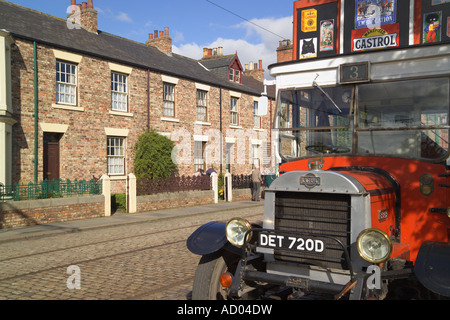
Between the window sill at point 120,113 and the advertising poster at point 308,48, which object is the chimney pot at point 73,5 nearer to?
the window sill at point 120,113

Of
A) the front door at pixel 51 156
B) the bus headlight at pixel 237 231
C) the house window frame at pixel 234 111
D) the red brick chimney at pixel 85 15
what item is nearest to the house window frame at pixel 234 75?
the house window frame at pixel 234 111

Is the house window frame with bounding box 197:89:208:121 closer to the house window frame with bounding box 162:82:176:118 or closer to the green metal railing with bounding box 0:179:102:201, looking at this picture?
the house window frame with bounding box 162:82:176:118

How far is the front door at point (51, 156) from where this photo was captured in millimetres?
16344

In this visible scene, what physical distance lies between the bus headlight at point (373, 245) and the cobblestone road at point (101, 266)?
2883mm

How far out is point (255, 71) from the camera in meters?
34.5

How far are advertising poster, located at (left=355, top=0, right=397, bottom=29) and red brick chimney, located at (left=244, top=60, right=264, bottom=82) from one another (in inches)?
1147

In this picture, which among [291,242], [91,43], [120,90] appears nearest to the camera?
[291,242]

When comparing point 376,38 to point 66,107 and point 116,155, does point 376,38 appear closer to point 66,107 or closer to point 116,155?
point 66,107

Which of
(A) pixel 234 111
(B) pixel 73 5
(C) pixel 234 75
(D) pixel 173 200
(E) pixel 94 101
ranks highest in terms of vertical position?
(B) pixel 73 5

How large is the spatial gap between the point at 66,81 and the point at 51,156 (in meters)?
3.08

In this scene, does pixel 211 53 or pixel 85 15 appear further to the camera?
pixel 211 53

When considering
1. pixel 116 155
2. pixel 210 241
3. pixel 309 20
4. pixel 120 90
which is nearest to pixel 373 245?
pixel 210 241

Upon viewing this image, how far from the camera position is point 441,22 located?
4812mm

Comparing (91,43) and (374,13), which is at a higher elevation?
(91,43)
